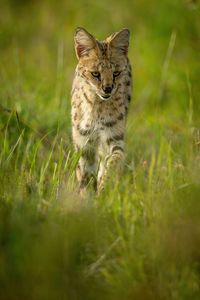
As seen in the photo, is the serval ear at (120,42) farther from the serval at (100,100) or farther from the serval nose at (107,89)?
the serval nose at (107,89)

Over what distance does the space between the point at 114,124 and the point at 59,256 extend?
1.89 metres

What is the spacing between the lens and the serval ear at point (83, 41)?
3.36 meters

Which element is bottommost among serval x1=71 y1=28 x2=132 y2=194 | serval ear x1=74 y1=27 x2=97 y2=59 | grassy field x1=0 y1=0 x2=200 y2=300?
grassy field x1=0 y1=0 x2=200 y2=300

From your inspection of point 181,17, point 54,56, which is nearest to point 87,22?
point 54,56

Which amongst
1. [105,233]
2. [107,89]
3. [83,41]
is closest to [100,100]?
[107,89]

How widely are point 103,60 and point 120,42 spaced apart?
0.88 feet

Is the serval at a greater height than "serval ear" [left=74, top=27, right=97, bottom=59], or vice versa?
"serval ear" [left=74, top=27, right=97, bottom=59]

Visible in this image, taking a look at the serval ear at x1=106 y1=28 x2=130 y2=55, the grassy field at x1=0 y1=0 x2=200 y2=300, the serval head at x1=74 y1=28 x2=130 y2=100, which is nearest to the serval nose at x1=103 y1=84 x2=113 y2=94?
the serval head at x1=74 y1=28 x2=130 y2=100


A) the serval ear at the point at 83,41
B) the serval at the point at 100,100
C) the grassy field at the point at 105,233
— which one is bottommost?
the grassy field at the point at 105,233

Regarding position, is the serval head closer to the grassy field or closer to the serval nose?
the serval nose

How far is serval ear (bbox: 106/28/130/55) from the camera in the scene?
11.3 ft

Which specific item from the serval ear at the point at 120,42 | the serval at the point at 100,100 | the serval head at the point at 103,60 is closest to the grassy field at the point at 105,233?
the serval at the point at 100,100

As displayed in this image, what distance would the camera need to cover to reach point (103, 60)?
3365 mm

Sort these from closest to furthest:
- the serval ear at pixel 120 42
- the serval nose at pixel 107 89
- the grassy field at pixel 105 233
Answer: the grassy field at pixel 105 233 < the serval nose at pixel 107 89 < the serval ear at pixel 120 42
